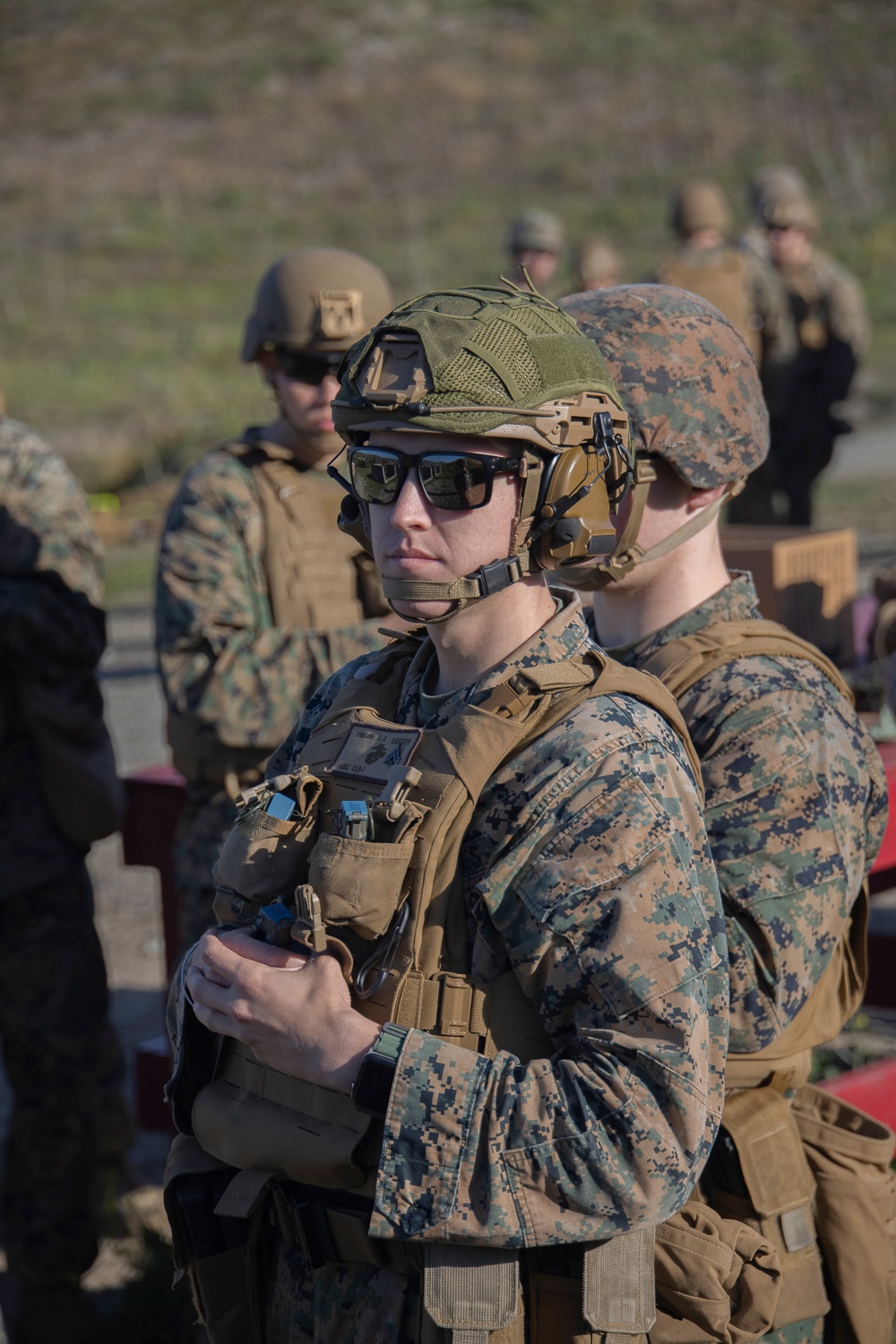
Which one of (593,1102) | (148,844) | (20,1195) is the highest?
(593,1102)

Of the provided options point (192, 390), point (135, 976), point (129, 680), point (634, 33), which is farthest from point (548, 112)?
point (135, 976)

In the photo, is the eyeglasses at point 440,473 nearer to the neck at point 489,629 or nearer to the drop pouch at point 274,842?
the neck at point 489,629

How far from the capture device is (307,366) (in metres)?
3.87

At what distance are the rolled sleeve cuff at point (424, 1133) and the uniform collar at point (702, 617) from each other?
3.23 feet

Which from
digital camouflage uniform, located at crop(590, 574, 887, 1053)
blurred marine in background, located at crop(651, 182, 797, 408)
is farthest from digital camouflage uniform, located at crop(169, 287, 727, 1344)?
blurred marine in background, located at crop(651, 182, 797, 408)

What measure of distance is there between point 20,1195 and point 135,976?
2448 mm

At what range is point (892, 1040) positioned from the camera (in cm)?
547

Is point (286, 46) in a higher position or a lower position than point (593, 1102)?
higher

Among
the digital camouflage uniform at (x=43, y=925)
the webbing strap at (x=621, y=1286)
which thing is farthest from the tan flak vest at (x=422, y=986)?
the digital camouflage uniform at (x=43, y=925)

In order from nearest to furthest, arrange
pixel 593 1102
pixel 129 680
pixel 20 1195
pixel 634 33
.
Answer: pixel 593 1102 → pixel 20 1195 → pixel 129 680 → pixel 634 33

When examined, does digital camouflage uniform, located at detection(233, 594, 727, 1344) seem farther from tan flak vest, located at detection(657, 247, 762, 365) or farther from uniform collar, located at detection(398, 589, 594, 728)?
tan flak vest, located at detection(657, 247, 762, 365)

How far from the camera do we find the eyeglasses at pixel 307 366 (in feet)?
12.6

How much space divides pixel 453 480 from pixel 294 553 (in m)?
1.95

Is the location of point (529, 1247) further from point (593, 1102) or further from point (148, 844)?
point (148, 844)
